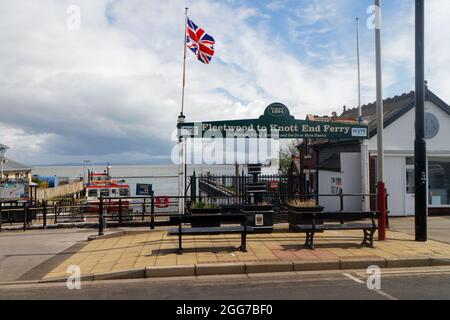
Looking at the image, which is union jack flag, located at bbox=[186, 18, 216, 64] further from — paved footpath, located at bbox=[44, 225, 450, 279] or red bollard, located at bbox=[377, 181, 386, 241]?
red bollard, located at bbox=[377, 181, 386, 241]

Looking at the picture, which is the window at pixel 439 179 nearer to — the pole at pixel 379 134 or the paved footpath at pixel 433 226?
the paved footpath at pixel 433 226

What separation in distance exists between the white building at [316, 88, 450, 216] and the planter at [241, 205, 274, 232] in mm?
6228

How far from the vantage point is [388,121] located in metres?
16.7

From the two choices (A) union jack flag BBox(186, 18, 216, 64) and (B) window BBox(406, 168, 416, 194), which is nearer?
(A) union jack flag BBox(186, 18, 216, 64)

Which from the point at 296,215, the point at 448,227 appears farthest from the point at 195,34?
the point at 448,227

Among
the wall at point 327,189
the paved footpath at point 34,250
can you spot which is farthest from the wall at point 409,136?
the paved footpath at point 34,250

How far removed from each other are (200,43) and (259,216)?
22.8ft

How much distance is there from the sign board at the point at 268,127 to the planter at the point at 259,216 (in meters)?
3.12

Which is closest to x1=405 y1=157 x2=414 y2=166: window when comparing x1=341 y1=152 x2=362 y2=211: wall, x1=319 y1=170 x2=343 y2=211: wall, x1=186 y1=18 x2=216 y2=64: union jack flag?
x1=341 y1=152 x2=362 y2=211: wall

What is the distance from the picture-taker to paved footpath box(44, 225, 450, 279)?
26.4 feet
